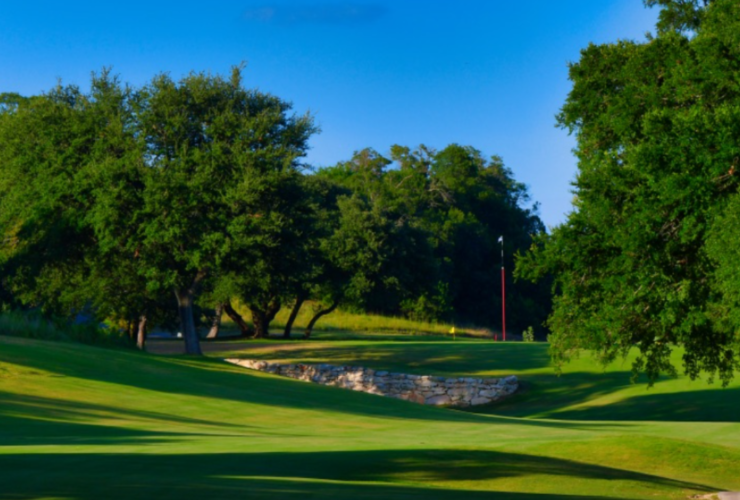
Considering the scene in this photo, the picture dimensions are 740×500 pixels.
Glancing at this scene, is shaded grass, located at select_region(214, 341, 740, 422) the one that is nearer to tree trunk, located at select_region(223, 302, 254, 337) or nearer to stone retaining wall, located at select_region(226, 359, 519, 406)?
stone retaining wall, located at select_region(226, 359, 519, 406)

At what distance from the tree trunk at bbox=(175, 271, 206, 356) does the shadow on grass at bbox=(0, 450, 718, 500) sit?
29.5m

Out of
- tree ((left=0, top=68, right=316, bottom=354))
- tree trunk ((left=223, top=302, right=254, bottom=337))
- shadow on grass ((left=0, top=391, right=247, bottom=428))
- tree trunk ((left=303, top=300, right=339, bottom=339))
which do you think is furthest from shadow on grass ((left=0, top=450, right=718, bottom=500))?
tree trunk ((left=223, top=302, right=254, bottom=337))

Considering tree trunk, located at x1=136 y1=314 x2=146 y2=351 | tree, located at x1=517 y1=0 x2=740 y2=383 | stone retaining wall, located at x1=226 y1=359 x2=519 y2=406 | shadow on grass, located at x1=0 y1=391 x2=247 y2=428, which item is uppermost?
tree, located at x1=517 y1=0 x2=740 y2=383

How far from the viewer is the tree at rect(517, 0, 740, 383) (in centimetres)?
1622

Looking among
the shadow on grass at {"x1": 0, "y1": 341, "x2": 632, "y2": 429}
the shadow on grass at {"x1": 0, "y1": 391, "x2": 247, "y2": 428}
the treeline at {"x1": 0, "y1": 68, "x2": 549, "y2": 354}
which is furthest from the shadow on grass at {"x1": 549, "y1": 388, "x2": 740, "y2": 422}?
the shadow on grass at {"x1": 0, "y1": 391, "x2": 247, "y2": 428}

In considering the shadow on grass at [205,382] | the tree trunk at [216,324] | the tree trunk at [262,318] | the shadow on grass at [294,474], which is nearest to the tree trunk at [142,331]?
the shadow on grass at [205,382]

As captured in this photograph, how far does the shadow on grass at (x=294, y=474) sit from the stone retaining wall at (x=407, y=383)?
2454 cm

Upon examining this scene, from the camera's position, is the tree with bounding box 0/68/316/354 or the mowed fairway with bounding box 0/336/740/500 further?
the tree with bounding box 0/68/316/354

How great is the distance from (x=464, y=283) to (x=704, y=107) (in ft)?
232

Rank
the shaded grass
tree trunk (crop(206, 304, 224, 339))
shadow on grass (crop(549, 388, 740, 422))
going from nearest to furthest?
shadow on grass (crop(549, 388, 740, 422)) → the shaded grass → tree trunk (crop(206, 304, 224, 339))

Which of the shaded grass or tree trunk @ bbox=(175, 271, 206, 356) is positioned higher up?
tree trunk @ bbox=(175, 271, 206, 356)

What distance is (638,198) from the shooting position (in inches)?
663

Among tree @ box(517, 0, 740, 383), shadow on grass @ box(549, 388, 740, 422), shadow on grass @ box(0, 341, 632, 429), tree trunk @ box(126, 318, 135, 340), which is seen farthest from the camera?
tree trunk @ box(126, 318, 135, 340)

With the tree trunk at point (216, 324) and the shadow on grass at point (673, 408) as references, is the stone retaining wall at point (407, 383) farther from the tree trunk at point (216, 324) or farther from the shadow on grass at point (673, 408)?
the tree trunk at point (216, 324)
